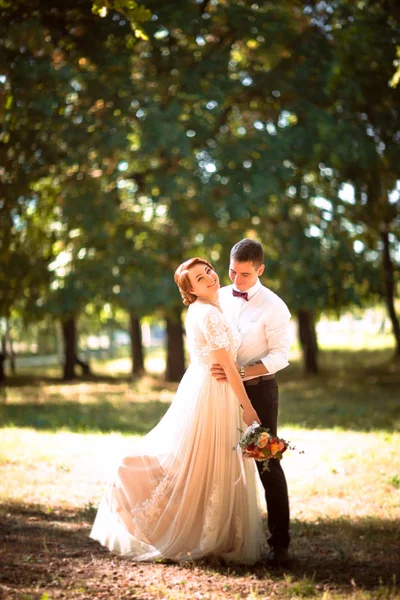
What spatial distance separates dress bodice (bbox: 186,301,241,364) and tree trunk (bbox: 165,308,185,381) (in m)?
16.9

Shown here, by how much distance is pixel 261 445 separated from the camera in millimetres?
5109

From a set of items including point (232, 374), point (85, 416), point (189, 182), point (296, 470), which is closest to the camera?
point (232, 374)

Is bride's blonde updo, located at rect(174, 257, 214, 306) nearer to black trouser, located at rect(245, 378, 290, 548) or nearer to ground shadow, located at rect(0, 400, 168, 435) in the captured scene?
black trouser, located at rect(245, 378, 290, 548)

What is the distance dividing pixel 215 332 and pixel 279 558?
177 centimetres

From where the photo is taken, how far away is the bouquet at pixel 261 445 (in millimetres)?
5113

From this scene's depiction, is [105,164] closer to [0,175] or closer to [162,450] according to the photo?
[0,175]

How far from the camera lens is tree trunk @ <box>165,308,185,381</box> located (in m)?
23.0

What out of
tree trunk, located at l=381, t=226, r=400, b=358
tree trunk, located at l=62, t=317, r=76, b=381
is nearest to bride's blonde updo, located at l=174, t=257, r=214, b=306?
tree trunk, located at l=381, t=226, r=400, b=358

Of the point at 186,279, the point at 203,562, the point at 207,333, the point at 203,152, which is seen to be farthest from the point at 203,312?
the point at 203,152

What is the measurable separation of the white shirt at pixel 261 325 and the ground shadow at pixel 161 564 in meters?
1.51

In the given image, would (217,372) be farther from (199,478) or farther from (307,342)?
(307,342)

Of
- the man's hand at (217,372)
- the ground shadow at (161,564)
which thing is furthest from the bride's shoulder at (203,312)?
the ground shadow at (161,564)

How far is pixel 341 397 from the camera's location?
730 inches

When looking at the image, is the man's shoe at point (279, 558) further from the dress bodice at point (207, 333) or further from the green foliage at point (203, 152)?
the green foliage at point (203, 152)
